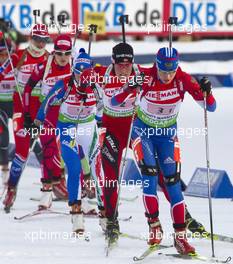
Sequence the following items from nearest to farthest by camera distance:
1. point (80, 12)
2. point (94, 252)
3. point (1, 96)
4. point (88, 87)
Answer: point (94, 252) < point (88, 87) < point (1, 96) < point (80, 12)

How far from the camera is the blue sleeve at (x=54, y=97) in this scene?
9.88 m

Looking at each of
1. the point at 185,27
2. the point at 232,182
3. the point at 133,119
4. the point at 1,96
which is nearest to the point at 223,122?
the point at 232,182

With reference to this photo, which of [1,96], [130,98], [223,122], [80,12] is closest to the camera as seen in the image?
[130,98]

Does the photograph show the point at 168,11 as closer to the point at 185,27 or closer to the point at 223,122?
the point at 185,27

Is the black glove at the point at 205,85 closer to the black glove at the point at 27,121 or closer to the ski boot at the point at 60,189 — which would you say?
the black glove at the point at 27,121

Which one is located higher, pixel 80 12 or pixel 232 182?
pixel 80 12

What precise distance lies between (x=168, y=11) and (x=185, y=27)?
91cm

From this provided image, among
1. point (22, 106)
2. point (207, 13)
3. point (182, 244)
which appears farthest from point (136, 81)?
point (207, 13)

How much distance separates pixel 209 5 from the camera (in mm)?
30156

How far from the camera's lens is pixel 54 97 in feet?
32.9

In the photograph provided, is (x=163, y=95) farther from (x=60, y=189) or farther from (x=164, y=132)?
(x=60, y=189)

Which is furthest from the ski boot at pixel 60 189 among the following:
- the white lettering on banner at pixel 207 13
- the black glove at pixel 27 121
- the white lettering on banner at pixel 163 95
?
the white lettering on banner at pixel 207 13

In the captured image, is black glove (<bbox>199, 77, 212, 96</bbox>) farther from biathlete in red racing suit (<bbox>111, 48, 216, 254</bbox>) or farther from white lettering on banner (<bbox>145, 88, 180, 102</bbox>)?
white lettering on banner (<bbox>145, 88, 180, 102</bbox>)

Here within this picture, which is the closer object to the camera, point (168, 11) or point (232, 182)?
point (232, 182)
